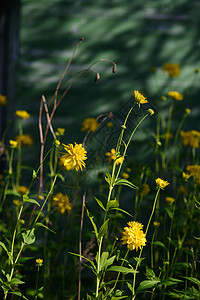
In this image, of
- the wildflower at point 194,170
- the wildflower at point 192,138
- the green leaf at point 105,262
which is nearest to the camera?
the green leaf at point 105,262

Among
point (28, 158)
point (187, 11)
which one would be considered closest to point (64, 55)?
point (28, 158)

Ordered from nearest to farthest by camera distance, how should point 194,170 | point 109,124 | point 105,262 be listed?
1. point 105,262
2. point 194,170
3. point 109,124

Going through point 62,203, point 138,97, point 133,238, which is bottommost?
point 62,203

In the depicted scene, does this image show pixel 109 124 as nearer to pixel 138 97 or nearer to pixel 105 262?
pixel 138 97

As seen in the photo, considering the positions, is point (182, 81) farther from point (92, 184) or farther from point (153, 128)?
point (92, 184)

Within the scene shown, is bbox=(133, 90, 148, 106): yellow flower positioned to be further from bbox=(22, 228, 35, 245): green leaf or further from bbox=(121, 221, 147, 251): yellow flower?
bbox=(22, 228, 35, 245): green leaf

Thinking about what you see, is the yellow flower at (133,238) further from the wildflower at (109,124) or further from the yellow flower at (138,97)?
the wildflower at (109,124)

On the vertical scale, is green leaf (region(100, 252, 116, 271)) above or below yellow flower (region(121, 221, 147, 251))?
below

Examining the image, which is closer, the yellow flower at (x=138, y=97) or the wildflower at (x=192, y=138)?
the yellow flower at (x=138, y=97)

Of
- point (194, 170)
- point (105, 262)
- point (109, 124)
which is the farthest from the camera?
point (109, 124)

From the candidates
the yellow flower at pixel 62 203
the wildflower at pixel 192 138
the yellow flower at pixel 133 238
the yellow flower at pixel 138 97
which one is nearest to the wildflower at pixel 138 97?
the yellow flower at pixel 138 97

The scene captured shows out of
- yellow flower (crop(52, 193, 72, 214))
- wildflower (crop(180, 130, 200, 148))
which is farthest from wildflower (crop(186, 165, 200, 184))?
yellow flower (crop(52, 193, 72, 214))

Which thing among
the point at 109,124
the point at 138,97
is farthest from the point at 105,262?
the point at 109,124

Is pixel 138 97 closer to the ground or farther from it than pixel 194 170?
farther from it
